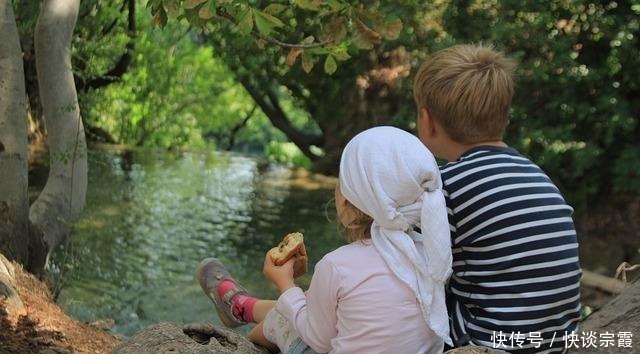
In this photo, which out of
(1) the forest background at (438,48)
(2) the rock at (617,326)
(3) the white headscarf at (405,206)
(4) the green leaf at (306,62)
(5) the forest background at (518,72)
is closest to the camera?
(3) the white headscarf at (405,206)

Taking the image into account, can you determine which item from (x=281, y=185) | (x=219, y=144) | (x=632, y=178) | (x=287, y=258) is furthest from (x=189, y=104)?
(x=287, y=258)

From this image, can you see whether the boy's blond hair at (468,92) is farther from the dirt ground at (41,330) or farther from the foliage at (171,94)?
the foliage at (171,94)

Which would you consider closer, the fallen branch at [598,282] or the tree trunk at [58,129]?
the tree trunk at [58,129]

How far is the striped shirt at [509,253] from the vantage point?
219 cm

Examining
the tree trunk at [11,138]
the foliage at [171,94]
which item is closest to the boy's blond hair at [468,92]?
the tree trunk at [11,138]

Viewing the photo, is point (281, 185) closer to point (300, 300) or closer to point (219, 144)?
point (300, 300)

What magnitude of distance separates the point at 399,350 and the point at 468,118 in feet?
2.21

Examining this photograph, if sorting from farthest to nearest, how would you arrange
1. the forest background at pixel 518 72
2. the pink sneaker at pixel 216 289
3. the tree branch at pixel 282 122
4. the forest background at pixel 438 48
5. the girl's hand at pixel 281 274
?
the tree branch at pixel 282 122 < the forest background at pixel 518 72 < the forest background at pixel 438 48 < the pink sneaker at pixel 216 289 < the girl's hand at pixel 281 274

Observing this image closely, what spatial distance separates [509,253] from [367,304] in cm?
41

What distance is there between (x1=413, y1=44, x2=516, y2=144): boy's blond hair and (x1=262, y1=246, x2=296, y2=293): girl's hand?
2.10 ft

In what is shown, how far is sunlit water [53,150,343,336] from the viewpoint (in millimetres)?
5305

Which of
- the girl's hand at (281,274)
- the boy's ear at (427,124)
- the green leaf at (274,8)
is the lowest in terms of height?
the girl's hand at (281,274)

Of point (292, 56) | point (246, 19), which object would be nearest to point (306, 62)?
point (292, 56)

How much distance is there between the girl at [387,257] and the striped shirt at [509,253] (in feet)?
0.49
